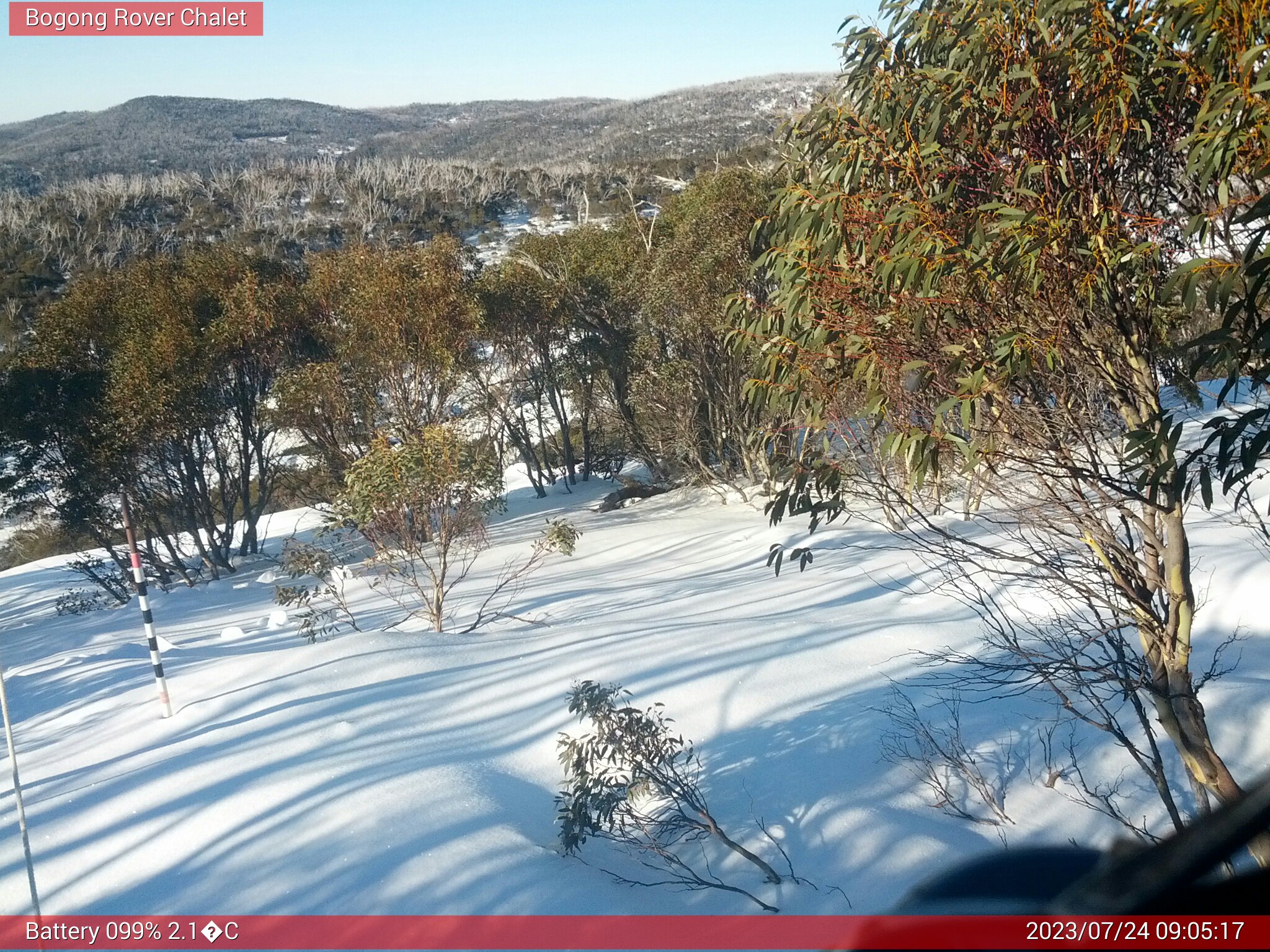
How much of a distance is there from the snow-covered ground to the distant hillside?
149 feet

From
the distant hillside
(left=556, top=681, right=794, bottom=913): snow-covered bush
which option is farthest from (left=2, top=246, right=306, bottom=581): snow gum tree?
the distant hillside

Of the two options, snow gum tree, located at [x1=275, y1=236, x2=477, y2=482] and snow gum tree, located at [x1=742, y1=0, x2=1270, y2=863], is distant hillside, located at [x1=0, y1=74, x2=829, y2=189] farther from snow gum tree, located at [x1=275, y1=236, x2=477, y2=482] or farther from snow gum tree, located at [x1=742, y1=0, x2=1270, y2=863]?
snow gum tree, located at [x1=742, y1=0, x2=1270, y2=863]

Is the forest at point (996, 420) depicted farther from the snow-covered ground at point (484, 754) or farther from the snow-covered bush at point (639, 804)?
the snow-covered ground at point (484, 754)

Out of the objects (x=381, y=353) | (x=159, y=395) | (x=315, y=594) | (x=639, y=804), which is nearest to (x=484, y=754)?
(x=639, y=804)

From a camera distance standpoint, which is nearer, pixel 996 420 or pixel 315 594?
pixel 996 420

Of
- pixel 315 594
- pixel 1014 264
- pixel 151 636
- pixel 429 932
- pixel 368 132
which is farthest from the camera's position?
pixel 368 132

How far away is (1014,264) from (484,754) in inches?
143

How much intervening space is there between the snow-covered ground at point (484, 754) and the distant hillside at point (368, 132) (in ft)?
149

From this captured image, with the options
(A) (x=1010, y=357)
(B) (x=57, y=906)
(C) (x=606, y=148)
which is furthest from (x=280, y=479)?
(C) (x=606, y=148)

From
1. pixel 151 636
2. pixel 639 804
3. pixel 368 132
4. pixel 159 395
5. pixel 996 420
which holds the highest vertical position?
pixel 368 132

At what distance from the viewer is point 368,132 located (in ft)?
263

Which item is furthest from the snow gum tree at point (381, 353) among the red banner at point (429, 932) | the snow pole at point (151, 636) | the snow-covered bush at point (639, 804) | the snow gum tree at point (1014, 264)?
the snow gum tree at point (1014, 264)

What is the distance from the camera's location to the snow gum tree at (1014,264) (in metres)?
3.07

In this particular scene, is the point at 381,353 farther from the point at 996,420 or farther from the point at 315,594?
the point at 996,420
